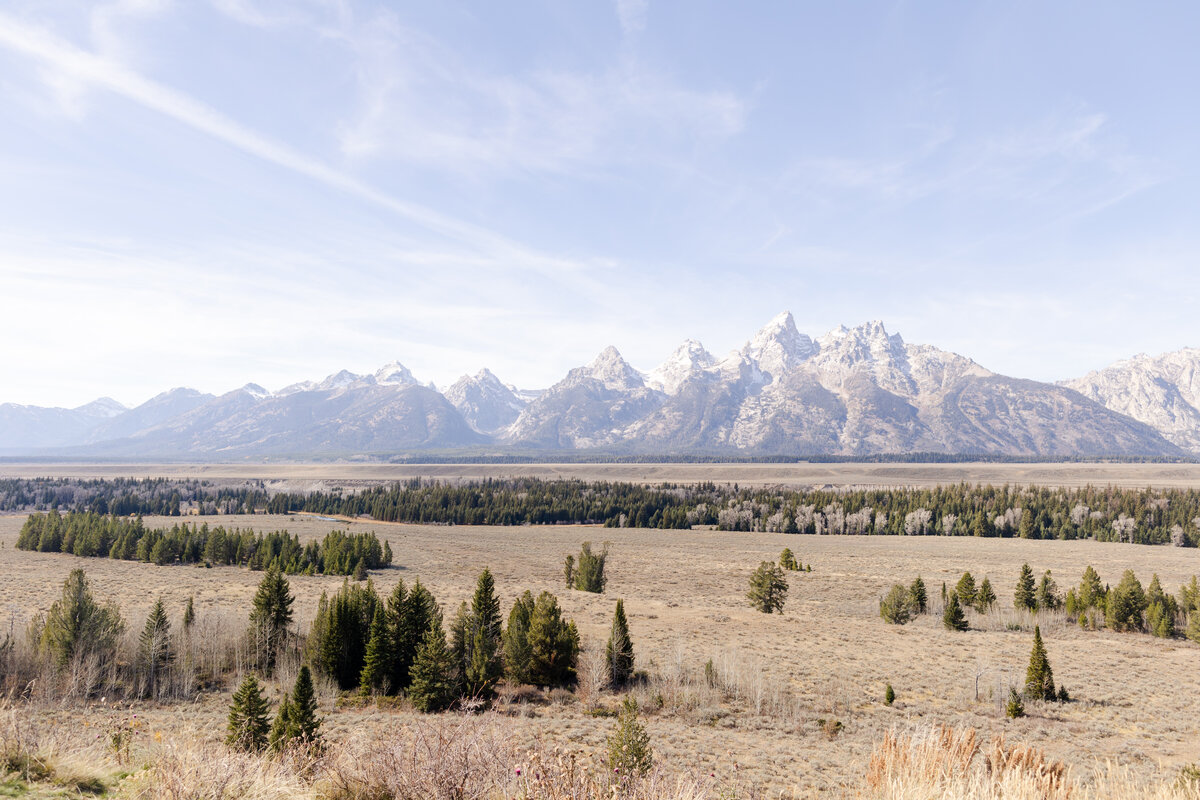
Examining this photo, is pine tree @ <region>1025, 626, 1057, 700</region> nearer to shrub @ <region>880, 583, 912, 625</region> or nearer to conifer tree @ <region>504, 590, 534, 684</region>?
shrub @ <region>880, 583, 912, 625</region>

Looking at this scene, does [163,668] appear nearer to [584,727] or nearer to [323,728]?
[323,728]

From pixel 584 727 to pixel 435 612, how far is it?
1275cm

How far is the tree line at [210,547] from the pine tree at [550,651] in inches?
1711

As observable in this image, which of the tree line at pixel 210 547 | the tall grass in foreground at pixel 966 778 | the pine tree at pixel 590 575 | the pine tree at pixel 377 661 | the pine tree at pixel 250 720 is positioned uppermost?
the tall grass in foreground at pixel 966 778

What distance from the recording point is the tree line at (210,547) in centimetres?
7306

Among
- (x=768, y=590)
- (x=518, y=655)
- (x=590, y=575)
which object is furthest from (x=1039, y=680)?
(x=590, y=575)

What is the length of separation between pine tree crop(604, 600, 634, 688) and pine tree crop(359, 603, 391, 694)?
11866 millimetres

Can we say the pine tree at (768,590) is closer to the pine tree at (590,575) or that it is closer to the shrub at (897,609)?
the shrub at (897,609)

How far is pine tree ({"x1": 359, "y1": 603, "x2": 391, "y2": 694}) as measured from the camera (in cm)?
3152

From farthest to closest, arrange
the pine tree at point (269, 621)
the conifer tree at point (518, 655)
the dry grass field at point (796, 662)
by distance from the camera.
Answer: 1. the pine tree at point (269, 621)
2. the conifer tree at point (518, 655)
3. the dry grass field at point (796, 662)

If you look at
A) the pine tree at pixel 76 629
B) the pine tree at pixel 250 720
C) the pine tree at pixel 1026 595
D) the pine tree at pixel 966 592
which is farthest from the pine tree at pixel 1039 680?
the pine tree at pixel 76 629

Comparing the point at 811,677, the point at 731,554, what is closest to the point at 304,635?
the point at 811,677

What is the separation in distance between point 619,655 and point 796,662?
1152cm

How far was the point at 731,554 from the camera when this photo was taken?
92938 mm
